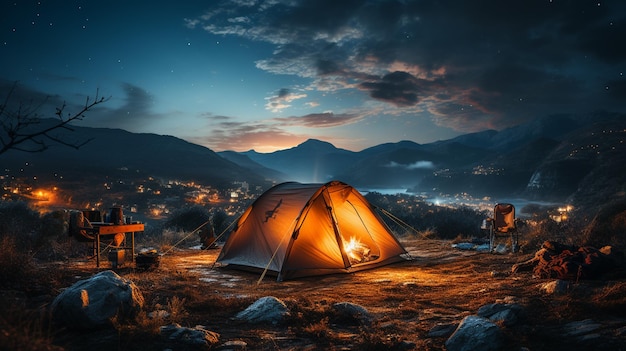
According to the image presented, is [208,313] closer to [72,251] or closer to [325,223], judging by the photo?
[325,223]

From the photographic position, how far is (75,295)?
4586 millimetres

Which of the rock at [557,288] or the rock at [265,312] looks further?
the rock at [557,288]

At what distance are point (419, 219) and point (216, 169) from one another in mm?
64745

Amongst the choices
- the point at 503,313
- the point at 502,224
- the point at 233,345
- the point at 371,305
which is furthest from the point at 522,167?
the point at 233,345

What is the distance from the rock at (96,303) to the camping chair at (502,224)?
10569mm

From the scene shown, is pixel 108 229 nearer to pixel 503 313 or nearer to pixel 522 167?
pixel 503 313

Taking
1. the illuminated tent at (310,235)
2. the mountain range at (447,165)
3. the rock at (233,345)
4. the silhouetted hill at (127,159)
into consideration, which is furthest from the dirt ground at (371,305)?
the silhouetted hill at (127,159)

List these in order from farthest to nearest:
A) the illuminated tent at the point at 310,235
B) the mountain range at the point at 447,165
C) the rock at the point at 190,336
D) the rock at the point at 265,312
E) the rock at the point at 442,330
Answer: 1. the mountain range at the point at 447,165
2. the illuminated tent at the point at 310,235
3. the rock at the point at 265,312
4. the rock at the point at 442,330
5. the rock at the point at 190,336

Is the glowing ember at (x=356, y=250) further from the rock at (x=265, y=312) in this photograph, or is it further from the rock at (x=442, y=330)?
the rock at (x=442, y=330)

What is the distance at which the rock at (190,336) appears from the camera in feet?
14.1

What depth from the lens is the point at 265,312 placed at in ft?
18.3

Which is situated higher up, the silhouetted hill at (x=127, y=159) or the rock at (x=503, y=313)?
the silhouetted hill at (x=127, y=159)

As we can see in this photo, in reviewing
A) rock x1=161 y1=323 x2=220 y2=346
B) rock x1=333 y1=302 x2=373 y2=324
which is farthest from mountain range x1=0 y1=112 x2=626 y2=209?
rock x1=333 y1=302 x2=373 y2=324

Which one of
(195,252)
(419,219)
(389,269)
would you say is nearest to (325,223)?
(389,269)
